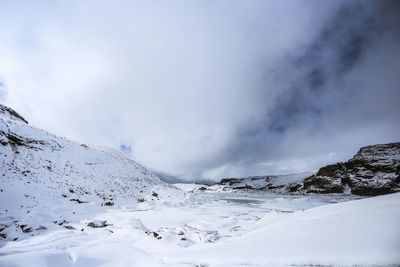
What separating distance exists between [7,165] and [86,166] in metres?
11.4

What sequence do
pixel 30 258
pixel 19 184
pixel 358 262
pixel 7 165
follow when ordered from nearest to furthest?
pixel 358 262
pixel 30 258
pixel 19 184
pixel 7 165

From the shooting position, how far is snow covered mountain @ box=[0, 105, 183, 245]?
7.28 meters

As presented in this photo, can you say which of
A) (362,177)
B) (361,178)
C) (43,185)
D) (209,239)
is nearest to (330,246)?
(209,239)

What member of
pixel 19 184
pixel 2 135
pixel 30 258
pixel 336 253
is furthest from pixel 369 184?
pixel 2 135

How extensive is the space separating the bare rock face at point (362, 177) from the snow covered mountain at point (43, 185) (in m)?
55.9

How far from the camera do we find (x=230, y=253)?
10.9 ft

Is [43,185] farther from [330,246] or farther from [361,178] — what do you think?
[361,178]

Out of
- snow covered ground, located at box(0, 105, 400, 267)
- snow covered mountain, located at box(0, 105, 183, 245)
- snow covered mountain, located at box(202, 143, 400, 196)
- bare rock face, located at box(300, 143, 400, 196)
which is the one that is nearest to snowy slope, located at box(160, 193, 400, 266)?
snow covered ground, located at box(0, 105, 400, 267)

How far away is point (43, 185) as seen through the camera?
14.0 meters

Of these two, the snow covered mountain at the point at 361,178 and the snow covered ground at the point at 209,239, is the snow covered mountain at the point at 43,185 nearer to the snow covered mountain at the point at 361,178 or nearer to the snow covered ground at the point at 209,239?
the snow covered ground at the point at 209,239

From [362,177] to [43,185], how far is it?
225 feet

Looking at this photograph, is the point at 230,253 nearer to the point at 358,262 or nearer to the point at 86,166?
the point at 358,262

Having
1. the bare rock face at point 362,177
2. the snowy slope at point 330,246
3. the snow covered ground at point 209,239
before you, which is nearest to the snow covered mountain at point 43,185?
the snow covered ground at point 209,239

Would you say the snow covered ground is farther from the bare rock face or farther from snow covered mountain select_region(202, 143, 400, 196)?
the bare rock face
